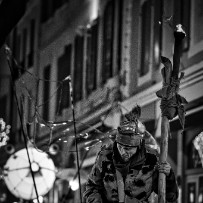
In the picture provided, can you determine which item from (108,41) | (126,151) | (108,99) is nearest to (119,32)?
(108,41)

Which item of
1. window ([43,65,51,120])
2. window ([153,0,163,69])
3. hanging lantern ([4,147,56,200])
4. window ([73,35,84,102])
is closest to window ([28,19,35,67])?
window ([43,65,51,120])

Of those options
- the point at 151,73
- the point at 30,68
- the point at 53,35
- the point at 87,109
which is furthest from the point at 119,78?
the point at 30,68

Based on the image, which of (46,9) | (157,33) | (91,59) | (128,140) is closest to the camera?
(128,140)

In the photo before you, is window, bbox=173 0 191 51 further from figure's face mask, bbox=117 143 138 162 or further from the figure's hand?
the figure's hand

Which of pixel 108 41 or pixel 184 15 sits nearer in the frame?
pixel 184 15

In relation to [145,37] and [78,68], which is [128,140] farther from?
[78,68]

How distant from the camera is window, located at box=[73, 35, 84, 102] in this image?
2419 cm

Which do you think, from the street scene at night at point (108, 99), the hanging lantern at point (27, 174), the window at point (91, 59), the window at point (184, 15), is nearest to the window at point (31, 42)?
the street scene at night at point (108, 99)

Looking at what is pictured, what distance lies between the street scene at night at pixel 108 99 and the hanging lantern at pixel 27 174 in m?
0.02

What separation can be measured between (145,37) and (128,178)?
10.8m

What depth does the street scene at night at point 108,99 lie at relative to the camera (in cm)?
762

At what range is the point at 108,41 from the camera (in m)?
21.3

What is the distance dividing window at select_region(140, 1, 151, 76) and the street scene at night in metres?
0.02

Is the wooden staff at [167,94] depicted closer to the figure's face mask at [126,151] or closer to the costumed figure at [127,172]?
the costumed figure at [127,172]
